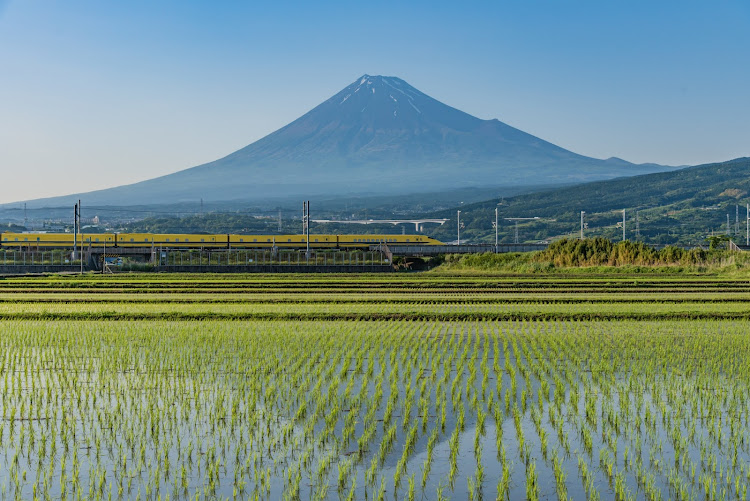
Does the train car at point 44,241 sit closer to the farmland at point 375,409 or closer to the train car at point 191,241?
the train car at point 191,241

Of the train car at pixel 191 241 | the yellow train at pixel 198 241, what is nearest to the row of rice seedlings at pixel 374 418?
the yellow train at pixel 198 241

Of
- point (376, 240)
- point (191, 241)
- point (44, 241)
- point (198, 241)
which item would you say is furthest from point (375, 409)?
point (198, 241)

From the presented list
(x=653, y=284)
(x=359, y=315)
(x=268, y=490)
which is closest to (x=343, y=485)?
(x=268, y=490)

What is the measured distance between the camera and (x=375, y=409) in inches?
354

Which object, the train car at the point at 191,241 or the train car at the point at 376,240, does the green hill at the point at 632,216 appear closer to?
the train car at the point at 376,240

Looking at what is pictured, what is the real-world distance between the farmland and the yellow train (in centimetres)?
5350

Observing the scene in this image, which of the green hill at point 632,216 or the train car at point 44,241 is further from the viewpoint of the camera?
the green hill at point 632,216

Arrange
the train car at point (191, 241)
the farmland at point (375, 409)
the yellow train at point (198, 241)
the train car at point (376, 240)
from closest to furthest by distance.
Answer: the farmland at point (375, 409) < the yellow train at point (198, 241) < the train car at point (191, 241) < the train car at point (376, 240)

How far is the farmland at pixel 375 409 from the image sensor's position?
6613mm

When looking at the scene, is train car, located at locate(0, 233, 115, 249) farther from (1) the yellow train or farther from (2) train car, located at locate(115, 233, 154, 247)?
(2) train car, located at locate(115, 233, 154, 247)

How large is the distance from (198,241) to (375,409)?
223 ft

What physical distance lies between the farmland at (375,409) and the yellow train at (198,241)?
53500 millimetres

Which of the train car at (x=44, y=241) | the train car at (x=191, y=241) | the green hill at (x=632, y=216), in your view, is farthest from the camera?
the green hill at (x=632, y=216)

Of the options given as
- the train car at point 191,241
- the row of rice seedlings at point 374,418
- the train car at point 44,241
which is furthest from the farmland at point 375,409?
the train car at point 191,241
